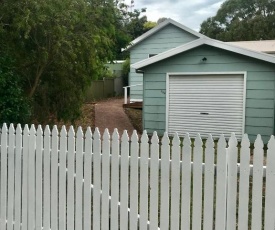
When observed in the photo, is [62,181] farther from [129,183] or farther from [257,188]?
[257,188]

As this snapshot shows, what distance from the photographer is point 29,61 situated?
801 cm

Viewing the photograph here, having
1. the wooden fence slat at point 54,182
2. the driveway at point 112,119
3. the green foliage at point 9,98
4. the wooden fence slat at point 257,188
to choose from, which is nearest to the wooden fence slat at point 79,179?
the wooden fence slat at point 54,182

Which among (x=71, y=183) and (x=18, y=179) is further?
(x=18, y=179)

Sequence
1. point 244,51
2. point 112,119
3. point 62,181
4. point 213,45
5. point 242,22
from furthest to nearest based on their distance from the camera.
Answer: point 242,22, point 112,119, point 213,45, point 244,51, point 62,181

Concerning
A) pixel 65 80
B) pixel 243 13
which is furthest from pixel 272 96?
pixel 243 13

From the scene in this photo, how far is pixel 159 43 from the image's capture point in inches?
651

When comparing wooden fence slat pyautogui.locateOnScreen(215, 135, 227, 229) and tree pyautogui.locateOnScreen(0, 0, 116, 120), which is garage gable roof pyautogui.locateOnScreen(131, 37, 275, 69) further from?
wooden fence slat pyautogui.locateOnScreen(215, 135, 227, 229)

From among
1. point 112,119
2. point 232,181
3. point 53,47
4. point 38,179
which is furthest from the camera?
point 112,119

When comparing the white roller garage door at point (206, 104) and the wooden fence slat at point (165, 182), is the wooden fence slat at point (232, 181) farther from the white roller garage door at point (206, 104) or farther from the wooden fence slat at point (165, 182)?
the white roller garage door at point (206, 104)

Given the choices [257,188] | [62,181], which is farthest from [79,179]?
[257,188]

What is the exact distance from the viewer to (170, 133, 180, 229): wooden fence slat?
3055mm

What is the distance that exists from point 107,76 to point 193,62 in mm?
13238

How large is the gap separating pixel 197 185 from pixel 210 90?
7931 millimetres

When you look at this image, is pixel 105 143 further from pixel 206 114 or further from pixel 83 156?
pixel 206 114
